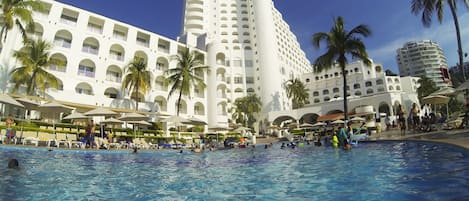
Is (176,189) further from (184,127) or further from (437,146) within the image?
(184,127)

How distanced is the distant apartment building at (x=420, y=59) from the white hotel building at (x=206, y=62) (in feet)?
216

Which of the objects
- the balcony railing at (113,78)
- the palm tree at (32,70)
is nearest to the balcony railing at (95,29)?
the balcony railing at (113,78)

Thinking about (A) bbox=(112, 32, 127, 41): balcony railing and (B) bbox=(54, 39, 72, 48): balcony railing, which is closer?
(B) bbox=(54, 39, 72, 48): balcony railing

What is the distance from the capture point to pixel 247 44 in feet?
235

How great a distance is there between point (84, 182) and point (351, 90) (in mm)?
84406

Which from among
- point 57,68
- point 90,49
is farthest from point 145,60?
point 57,68

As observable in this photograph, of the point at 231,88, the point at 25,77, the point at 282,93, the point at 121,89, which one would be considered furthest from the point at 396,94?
the point at 25,77

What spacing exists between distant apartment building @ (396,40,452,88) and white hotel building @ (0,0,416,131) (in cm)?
6582

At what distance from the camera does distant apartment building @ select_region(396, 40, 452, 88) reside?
439ft

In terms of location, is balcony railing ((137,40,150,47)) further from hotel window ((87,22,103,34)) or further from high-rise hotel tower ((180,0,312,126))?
high-rise hotel tower ((180,0,312,126))

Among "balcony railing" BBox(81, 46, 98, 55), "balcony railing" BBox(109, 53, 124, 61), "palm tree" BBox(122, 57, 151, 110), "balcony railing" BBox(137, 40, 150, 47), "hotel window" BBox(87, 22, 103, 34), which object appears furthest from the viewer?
"balcony railing" BBox(137, 40, 150, 47)

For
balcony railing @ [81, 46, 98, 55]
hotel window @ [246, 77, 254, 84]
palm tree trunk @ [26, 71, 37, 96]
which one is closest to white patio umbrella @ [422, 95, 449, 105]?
palm tree trunk @ [26, 71, 37, 96]

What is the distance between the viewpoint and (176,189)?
18.5 ft

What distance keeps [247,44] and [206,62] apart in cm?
2724
